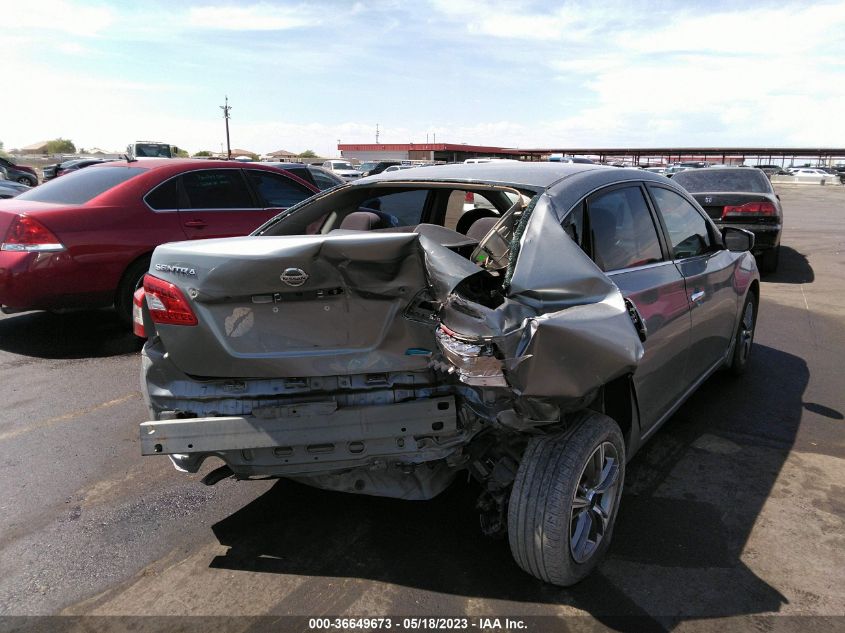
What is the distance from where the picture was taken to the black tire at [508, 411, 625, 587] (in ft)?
7.89

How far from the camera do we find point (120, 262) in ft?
19.3

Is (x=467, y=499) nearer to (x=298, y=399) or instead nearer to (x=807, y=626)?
(x=298, y=399)

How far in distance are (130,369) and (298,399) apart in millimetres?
3385

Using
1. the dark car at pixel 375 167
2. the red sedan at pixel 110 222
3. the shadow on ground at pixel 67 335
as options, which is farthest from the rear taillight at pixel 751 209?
the dark car at pixel 375 167

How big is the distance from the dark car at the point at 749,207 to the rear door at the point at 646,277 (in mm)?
6732

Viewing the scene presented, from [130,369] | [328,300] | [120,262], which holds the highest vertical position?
[328,300]

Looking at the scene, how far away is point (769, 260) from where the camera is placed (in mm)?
10125

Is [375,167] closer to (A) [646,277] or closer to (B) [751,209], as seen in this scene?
(B) [751,209]

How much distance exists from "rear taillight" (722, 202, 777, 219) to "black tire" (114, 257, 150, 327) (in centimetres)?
871

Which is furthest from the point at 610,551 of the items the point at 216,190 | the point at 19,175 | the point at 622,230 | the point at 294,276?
the point at 19,175

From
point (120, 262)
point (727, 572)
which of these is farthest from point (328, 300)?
point (120, 262)

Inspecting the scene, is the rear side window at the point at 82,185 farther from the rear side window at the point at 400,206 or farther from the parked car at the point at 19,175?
the parked car at the point at 19,175

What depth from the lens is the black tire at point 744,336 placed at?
490 centimetres

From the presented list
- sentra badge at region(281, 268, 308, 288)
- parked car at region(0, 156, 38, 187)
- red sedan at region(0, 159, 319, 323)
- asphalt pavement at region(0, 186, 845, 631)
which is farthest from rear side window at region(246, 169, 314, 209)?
parked car at region(0, 156, 38, 187)
